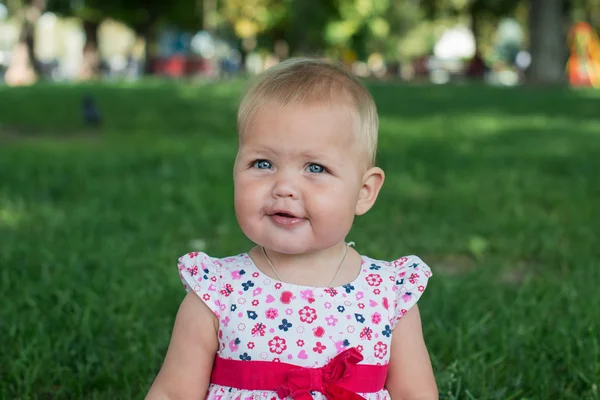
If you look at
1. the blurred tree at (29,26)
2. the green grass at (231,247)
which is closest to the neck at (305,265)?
the green grass at (231,247)

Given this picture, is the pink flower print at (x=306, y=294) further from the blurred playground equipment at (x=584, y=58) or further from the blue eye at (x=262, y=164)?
the blurred playground equipment at (x=584, y=58)

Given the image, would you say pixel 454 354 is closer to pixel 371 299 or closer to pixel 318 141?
pixel 371 299

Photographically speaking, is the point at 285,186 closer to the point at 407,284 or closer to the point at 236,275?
the point at 236,275

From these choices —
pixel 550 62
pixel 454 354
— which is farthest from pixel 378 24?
pixel 454 354

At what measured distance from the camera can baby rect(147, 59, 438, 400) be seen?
1.89 meters

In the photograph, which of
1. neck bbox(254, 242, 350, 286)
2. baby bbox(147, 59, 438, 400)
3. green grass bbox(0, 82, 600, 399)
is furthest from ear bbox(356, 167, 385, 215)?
green grass bbox(0, 82, 600, 399)

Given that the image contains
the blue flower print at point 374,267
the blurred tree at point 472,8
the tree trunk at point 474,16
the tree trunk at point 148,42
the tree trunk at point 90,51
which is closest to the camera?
the blue flower print at point 374,267

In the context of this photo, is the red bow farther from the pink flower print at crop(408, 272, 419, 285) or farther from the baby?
the pink flower print at crop(408, 272, 419, 285)

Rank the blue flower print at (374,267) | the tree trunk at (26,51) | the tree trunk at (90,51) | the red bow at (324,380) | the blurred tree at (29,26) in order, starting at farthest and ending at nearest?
the tree trunk at (90,51) → the blurred tree at (29,26) → the tree trunk at (26,51) → the blue flower print at (374,267) → the red bow at (324,380)

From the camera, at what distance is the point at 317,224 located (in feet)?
6.27

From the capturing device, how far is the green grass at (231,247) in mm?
2699

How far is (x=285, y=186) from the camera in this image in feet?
6.14

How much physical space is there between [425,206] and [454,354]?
9.32 feet

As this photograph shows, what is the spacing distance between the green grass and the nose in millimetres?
607
